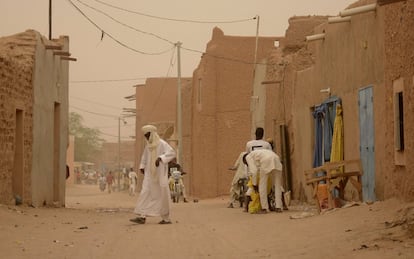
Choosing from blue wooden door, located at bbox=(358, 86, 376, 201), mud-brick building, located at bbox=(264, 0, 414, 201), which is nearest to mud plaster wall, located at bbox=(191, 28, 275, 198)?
mud-brick building, located at bbox=(264, 0, 414, 201)

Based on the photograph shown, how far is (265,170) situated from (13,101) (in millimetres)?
5253

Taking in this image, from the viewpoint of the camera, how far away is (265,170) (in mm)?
14266

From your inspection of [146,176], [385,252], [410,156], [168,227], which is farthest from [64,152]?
[385,252]

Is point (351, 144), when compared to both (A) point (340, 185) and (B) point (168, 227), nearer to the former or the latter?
(A) point (340, 185)

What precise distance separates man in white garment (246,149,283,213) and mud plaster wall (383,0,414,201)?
254cm

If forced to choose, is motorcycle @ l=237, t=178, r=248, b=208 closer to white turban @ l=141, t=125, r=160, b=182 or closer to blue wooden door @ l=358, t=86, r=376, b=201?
blue wooden door @ l=358, t=86, r=376, b=201

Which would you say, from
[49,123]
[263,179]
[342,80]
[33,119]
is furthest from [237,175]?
[49,123]

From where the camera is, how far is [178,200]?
27609mm

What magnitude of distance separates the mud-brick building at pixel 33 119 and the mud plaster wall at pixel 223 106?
11835 millimetres

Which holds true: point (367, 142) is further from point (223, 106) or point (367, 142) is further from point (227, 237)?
point (223, 106)

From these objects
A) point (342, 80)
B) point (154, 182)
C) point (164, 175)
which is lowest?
point (154, 182)

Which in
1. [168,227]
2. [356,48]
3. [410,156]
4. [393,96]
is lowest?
[168,227]

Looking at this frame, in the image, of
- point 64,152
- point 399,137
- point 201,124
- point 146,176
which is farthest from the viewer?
point 201,124

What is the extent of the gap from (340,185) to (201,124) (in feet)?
66.8
